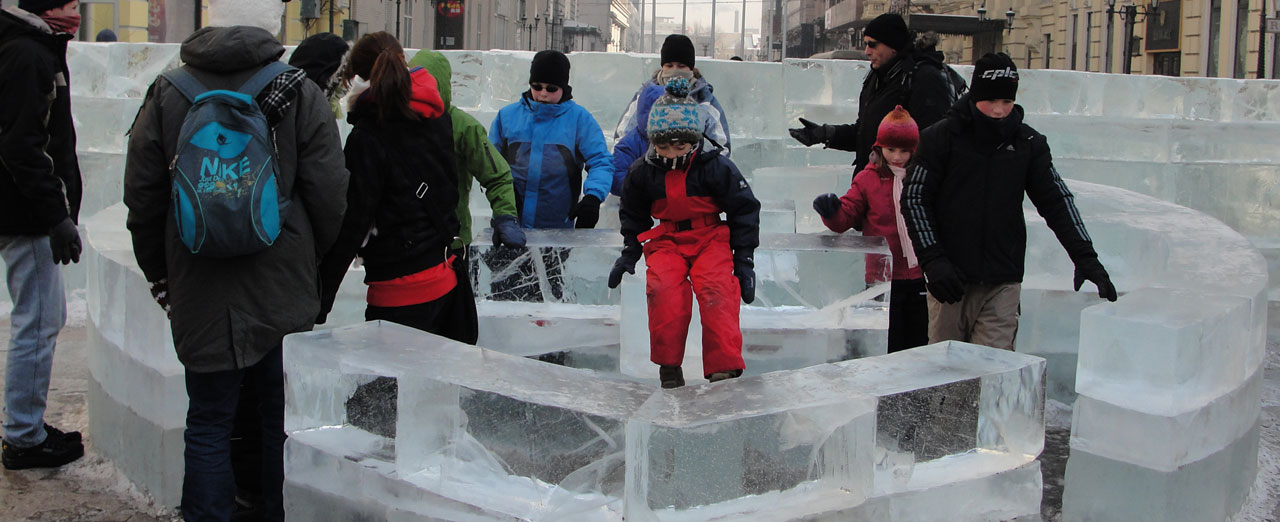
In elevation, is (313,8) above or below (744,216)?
above

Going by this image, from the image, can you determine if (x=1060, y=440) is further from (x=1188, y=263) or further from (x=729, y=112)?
(x=729, y=112)

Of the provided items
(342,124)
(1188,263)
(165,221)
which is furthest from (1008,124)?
(342,124)

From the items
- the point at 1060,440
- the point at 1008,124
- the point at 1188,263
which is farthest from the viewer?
the point at 1060,440

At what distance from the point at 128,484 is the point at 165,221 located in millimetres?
1483

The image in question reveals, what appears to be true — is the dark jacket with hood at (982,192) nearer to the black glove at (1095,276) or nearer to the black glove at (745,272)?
the black glove at (1095,276)

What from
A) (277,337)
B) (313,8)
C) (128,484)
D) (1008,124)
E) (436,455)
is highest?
(313,8)

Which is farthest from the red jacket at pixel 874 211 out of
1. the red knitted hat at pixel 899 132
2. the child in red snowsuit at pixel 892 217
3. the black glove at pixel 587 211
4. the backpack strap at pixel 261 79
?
the backpack strap at pixel 261 79

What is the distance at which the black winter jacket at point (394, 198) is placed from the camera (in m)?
3.52

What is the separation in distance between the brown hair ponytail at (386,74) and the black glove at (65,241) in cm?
119

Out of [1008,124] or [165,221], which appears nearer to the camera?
[165,221]

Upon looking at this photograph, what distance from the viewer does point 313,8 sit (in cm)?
2352

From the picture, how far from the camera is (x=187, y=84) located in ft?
9.93

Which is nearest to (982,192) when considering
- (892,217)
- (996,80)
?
(996,80)

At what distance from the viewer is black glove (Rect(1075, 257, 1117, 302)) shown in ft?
13.1
